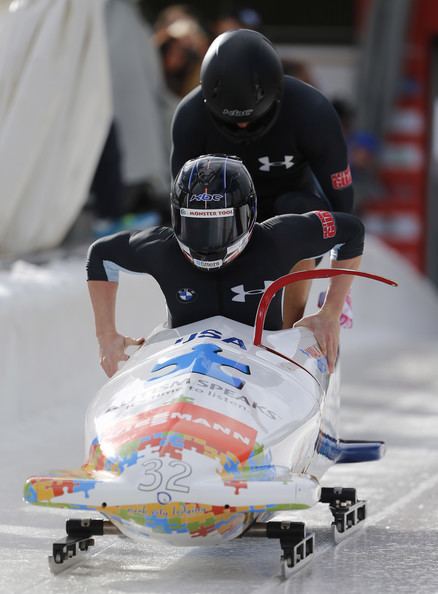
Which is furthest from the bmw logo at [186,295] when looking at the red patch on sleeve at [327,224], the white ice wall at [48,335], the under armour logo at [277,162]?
→ the white ice wall at [48,335]

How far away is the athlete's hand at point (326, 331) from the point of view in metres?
3.55

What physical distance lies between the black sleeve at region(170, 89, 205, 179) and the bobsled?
0.79 meters

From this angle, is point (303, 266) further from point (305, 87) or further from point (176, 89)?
point (176, 89)

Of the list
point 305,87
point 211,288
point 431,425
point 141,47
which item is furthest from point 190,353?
point 141,47

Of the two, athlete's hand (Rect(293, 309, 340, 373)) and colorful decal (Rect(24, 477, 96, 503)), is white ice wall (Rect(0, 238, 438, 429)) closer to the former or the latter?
athlete's hand (Rect(293, 309, 340, 373))

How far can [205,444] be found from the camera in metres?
2.85

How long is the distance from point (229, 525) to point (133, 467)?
245 millimetres

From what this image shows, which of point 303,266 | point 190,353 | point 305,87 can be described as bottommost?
point 190,353

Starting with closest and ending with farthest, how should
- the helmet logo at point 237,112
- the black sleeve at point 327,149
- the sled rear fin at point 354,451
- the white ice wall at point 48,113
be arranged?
1. the sled rear fin at point 354,451
2. the helmet logo at point 237,112
3. the black sleeve at point 327,149
4. the white ice wall at point 48,113

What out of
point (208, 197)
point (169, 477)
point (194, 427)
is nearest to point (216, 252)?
point (208, 197)

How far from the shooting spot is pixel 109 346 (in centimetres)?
354

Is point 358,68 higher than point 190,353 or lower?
higher

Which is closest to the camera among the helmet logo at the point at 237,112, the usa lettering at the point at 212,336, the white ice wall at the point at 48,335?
the usa lettering at the point at 212,336

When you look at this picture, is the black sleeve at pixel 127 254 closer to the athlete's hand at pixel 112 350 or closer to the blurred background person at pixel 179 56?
the athlete's hand at pixel 112 350
